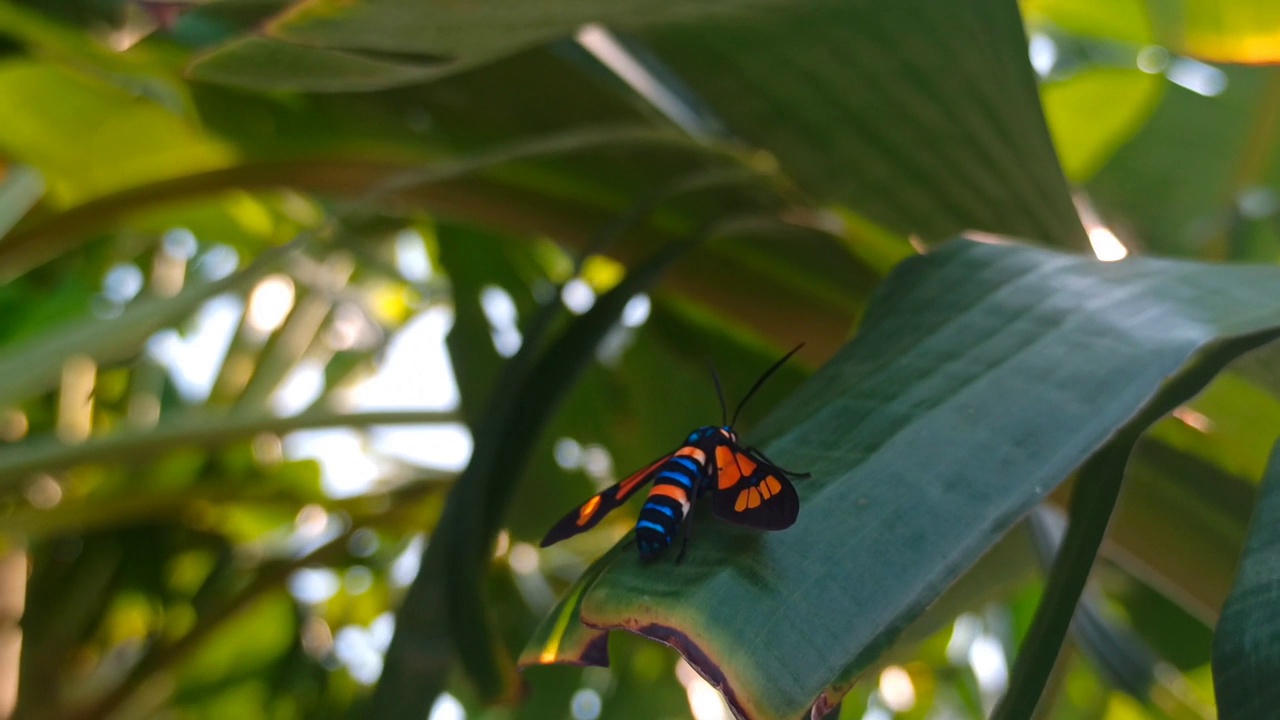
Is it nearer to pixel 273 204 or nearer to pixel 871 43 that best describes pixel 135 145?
pixel 273 204

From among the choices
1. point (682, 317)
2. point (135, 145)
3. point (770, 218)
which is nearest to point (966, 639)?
point (682, 317)

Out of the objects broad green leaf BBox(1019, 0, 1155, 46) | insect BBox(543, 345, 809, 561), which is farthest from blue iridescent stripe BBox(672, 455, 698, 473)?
broad green leaf BBox(1019, 0, 1155, 46)

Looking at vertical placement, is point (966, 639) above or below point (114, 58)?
below

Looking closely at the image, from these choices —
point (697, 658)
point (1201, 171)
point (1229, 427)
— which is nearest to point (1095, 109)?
point (1201, 171)

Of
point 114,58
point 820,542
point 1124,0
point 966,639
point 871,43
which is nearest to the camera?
point 820,542

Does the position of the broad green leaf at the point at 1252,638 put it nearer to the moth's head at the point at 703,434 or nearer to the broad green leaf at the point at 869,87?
the moth's head at the point at 703,434

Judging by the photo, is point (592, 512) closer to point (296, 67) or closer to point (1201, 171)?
point (296, 67)

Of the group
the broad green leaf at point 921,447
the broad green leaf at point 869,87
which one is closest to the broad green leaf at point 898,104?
the broad green leaf at point 869,87
